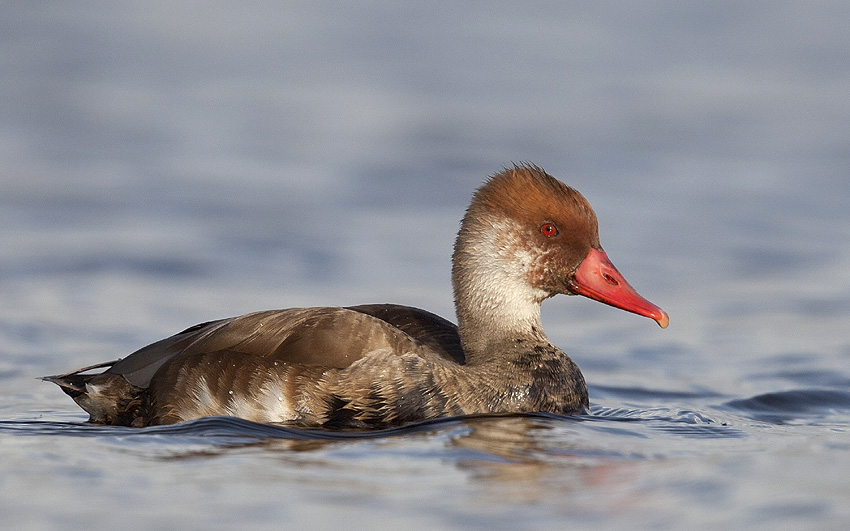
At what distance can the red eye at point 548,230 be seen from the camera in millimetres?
7809

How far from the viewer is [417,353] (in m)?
7.40

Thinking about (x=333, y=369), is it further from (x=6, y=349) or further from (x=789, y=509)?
(x=6, y=349)

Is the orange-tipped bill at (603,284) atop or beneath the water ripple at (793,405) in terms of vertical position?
atop

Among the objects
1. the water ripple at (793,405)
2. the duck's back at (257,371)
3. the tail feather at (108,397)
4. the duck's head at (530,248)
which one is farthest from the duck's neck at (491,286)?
the tail feather at (108,397)

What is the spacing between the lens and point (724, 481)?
20.0ft

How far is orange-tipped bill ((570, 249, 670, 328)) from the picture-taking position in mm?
7871

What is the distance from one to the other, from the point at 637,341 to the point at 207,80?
988cm

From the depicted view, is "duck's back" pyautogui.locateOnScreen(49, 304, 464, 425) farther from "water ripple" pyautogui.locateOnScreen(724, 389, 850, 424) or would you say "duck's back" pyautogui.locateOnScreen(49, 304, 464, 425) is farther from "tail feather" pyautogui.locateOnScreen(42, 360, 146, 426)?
"water ripple" pyautogui.locateOnScreen(724, 389, 850, 424)

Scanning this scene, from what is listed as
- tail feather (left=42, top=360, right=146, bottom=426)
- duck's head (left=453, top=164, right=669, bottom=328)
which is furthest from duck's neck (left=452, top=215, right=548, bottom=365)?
tail feather (left=42, top=360, right=146, bottom=426)

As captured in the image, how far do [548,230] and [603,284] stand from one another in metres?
0.47

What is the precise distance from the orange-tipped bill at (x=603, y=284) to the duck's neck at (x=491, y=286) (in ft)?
1.03

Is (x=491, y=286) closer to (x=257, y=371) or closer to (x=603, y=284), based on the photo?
(x=603, y=284)

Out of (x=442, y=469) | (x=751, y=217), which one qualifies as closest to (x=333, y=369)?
(x=442, y=469)

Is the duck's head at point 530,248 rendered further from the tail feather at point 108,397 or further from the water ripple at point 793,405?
the tail feather at point 108,397
